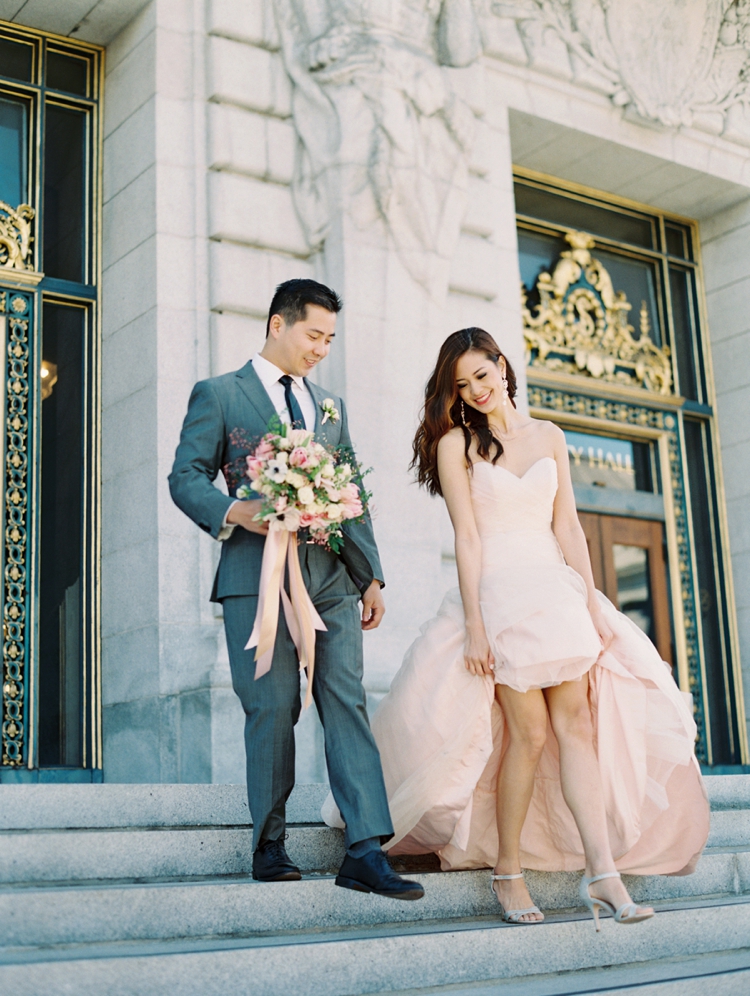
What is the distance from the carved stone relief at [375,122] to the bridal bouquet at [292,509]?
4.14 meters

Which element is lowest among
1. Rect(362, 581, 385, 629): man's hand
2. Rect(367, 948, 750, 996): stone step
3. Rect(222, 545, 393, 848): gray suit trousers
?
Rect(367, 948, 750, 996): stone step

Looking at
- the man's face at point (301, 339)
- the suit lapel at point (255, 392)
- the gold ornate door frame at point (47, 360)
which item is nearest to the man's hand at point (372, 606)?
the suit lapel at point (255, 392)

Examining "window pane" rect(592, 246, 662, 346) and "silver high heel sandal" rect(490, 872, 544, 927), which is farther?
"window pane" rect(592, 246, 662, 346)

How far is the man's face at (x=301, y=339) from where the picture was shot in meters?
4.70

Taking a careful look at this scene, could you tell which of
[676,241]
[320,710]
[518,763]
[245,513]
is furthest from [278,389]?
[676,241]

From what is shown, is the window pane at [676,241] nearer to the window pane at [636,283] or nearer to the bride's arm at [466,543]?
the window pane at [636,283]

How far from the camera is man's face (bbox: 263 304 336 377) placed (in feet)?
15.4

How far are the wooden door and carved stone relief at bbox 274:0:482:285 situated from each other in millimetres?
3257

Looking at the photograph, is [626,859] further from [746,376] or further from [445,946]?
[746,376]

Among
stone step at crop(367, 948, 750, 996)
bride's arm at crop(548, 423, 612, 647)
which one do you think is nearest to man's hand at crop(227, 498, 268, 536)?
bride's arm at crop(548, 423, 612, 647)

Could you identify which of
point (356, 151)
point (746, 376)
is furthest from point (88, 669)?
point (746, 376)

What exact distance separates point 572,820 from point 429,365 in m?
4.09

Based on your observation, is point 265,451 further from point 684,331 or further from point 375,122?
point 684,331

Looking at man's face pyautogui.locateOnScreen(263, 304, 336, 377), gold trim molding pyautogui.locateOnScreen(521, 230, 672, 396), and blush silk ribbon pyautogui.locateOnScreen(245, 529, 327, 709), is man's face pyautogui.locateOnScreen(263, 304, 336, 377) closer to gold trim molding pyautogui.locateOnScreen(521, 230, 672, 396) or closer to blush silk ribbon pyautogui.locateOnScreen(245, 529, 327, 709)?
blush silk ribbon pyautogui.locateOnScreen(245, 529, 327, 709)
